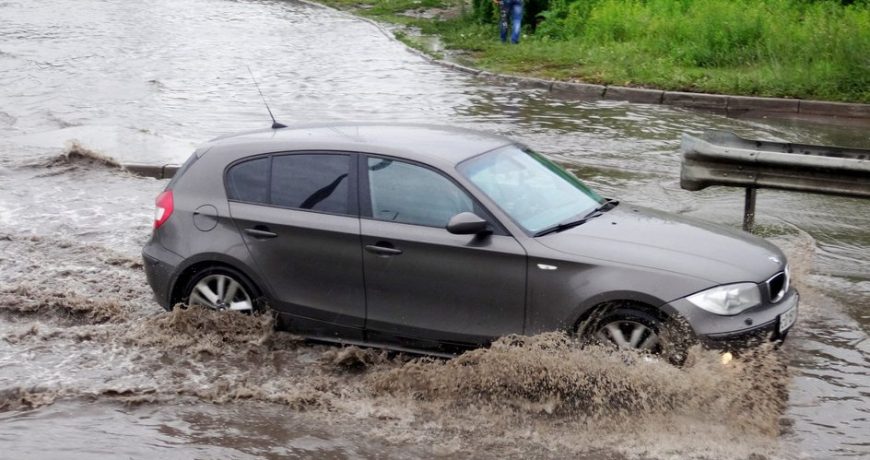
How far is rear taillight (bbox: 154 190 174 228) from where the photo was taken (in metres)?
7.79

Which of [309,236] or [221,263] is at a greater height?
[309,236]

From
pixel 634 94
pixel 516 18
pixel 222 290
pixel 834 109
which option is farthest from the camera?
pixel 516 18

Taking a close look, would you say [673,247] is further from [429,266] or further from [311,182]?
[311,182]

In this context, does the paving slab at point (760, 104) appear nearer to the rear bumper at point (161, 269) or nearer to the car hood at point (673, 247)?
the car hood at point (673, 247)

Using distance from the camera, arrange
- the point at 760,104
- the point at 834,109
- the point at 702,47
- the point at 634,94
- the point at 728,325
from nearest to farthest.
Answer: the point at 728,325 < the point at 834,109 < the point at 760,104 < the point at 634,94 < the point at 702,47

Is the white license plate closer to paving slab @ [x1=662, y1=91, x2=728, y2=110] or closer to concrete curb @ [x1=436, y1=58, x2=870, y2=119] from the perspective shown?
concrete curb @ [x1=436, y1=58, x2=870, y2=119]

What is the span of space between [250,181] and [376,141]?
93cm

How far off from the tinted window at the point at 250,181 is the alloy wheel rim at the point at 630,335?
249cm

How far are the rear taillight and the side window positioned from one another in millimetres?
1520

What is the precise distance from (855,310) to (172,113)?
11.4m

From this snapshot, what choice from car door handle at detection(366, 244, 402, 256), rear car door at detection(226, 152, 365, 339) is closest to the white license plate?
car door handle at detection(366, 244, 402, 256)

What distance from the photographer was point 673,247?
673cm

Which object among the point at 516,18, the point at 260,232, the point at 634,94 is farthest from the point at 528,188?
the point at 516,18

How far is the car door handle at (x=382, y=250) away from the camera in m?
7.02
